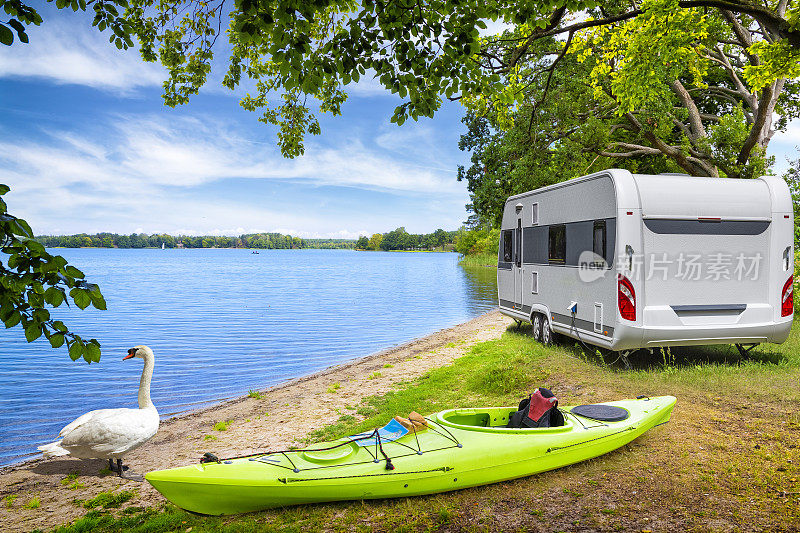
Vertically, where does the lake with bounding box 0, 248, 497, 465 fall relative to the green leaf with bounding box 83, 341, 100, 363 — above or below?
below

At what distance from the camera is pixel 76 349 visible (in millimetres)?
3139

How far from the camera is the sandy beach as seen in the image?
5637 mm

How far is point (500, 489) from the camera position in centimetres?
519

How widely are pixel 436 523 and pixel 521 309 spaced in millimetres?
9006

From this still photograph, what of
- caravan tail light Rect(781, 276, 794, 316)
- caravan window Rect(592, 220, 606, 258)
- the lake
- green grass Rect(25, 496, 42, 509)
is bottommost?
the lake

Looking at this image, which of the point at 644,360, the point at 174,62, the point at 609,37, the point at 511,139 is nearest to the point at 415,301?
the point at 511,139

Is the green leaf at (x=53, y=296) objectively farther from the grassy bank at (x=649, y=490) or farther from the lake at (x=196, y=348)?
the lake at (x=196, y=348)

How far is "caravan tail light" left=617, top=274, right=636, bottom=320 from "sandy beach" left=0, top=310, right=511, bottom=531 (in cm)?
503

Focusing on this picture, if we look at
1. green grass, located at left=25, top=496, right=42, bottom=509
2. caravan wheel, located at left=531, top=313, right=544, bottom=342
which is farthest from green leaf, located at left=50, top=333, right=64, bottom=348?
caravan wheel, located at left=531, top=313, right=544, bottom=342

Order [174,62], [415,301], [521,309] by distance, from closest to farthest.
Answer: [174,62] → [521,309] → [415,301]

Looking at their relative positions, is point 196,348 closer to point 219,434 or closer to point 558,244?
point 219,434

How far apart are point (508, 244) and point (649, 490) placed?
9.15 m

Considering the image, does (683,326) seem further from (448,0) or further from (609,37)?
(609,37)

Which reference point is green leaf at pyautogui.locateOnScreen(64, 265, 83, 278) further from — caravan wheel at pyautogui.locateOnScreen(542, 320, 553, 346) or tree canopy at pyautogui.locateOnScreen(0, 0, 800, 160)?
caravan wheel at pyautogui.locateOnScreen(542, 320, 553, 346)
